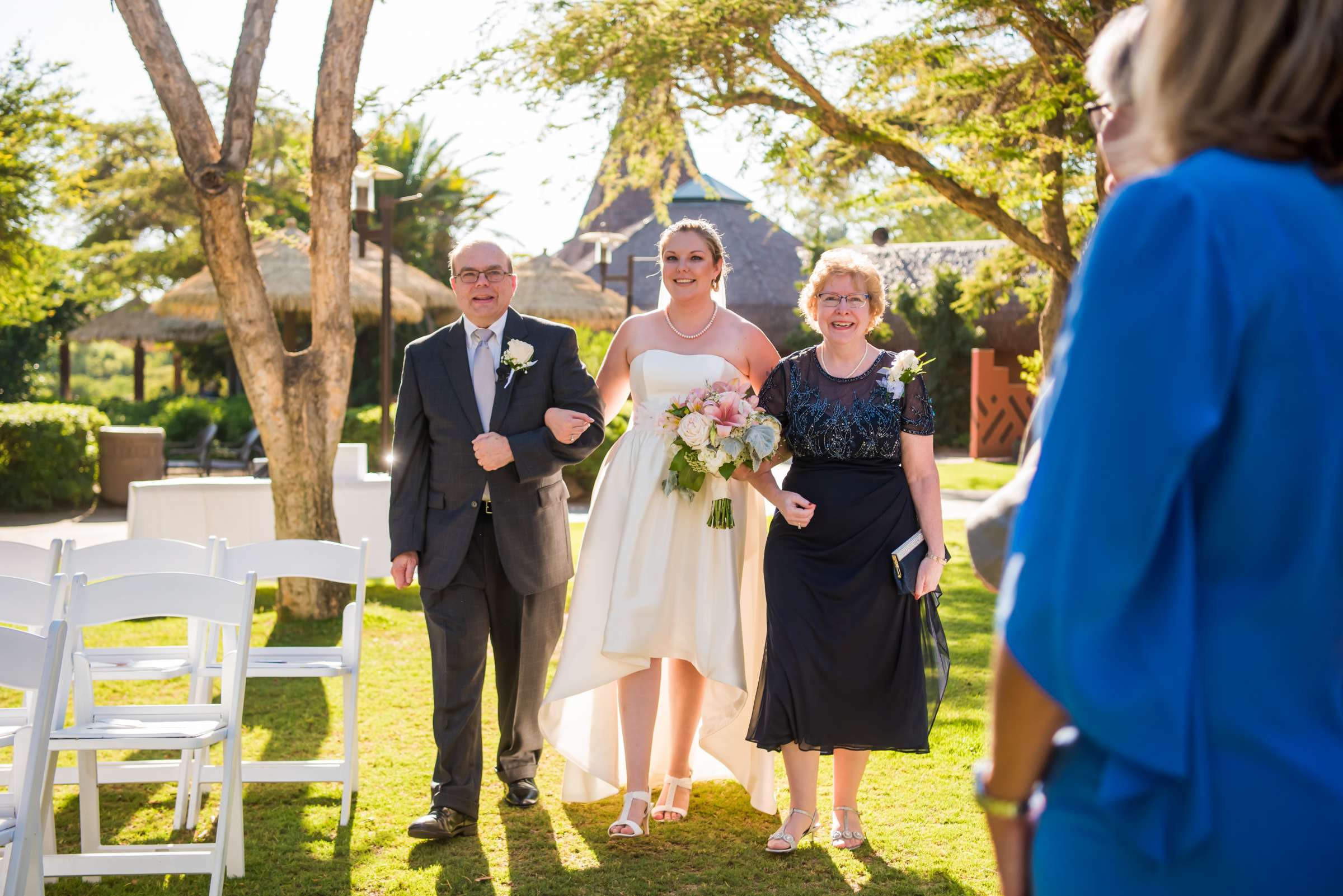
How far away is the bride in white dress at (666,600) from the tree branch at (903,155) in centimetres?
702

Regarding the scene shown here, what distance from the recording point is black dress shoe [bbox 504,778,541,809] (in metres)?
5.41

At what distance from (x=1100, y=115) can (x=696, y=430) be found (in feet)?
10.2

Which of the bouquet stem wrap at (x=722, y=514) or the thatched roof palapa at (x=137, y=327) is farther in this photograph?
the thatched roof palapa at (x=137, y=327)

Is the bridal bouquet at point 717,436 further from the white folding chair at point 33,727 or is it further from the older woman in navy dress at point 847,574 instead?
the white folding chair at point 33,727

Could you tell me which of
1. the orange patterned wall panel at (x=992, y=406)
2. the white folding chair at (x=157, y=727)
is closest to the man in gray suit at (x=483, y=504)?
the white folding chair at (x=157, y=727)

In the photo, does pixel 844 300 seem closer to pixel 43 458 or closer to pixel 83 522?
pixel 83 522

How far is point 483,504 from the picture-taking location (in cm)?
520

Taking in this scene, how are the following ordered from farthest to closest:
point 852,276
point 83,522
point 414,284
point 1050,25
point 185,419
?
point 414,284 → point 185,419 → point 83,522 → point 1050,25 → point 852,276

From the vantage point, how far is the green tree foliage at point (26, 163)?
17406 mm

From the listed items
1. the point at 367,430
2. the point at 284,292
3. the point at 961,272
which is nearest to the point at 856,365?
the point at 367,430

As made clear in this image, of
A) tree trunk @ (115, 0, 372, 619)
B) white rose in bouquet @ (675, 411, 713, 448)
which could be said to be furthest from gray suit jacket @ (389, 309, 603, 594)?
tree trunk @ (115, 0, 372, 619)

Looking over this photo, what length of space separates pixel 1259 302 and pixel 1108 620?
362 mm

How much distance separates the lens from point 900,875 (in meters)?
4.59

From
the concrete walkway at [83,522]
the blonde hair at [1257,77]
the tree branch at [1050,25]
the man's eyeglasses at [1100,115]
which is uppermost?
the tree branch at [1050,25]
